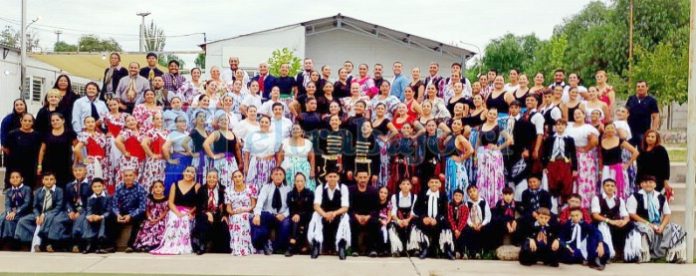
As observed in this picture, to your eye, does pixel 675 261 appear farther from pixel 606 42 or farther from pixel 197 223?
pixel 606 42

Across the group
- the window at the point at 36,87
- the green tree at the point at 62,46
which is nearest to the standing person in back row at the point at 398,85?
the window at the point at 36,87

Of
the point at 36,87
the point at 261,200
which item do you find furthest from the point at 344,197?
the point at 36,87

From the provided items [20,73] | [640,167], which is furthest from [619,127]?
[20,73]

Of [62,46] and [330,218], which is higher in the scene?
[62,46]

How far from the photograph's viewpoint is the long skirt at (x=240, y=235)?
356 inches

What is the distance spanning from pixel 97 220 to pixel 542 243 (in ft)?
18.8

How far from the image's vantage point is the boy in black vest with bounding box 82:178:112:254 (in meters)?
8.99

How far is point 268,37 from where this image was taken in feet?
84.8

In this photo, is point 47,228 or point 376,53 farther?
point 376,53

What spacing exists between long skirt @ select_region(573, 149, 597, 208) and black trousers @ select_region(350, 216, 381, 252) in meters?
2.79

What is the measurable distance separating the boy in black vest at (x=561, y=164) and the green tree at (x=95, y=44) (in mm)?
63131

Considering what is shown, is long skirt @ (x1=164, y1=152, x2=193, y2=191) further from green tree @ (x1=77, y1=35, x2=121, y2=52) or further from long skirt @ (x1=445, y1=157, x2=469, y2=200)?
green tree @ (x1=77, y1=35, x2=121, y2=52)

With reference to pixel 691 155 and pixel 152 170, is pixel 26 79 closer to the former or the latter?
pixel 152 170

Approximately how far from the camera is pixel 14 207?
30.1ft
